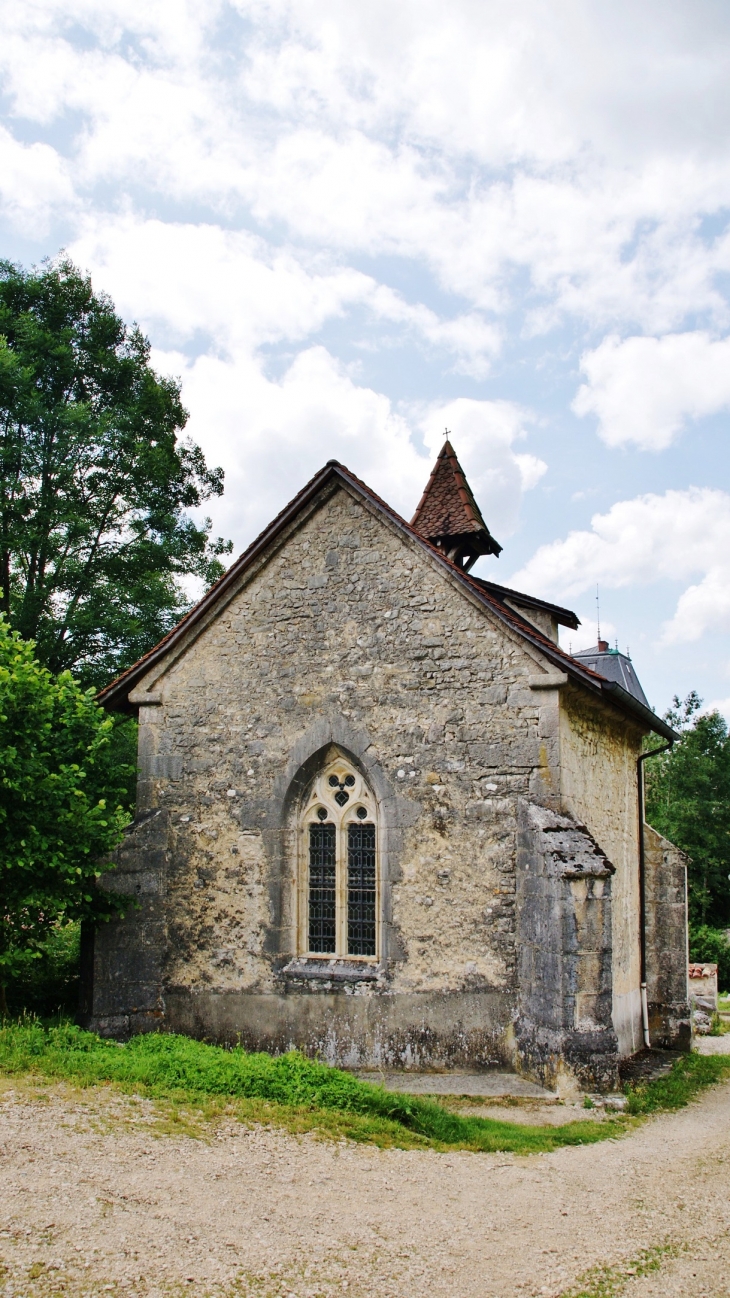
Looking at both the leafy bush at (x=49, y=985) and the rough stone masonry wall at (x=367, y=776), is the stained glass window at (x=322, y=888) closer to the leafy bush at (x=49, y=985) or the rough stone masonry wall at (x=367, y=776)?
the rough stone masonry wall at (x=367, y=776)

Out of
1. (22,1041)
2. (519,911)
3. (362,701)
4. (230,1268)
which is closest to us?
(230,1268)

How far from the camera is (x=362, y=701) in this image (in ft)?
35.9

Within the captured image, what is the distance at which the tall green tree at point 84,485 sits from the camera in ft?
60.2

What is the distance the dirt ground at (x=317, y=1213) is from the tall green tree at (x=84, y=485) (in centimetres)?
A: 1196

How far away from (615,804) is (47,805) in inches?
288

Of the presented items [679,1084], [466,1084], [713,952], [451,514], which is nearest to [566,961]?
[466,1084]

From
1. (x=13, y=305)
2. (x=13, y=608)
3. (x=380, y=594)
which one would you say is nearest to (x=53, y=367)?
(x=13, y=305)

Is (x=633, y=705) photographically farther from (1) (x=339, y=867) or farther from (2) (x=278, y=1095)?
(2) (x=278, y=1095)

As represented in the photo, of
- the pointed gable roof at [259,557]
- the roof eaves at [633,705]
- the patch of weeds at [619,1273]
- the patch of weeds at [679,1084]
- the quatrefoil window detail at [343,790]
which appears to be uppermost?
the pointed gable roof at [259,557]

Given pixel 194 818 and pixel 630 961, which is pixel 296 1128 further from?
pixel 630 961

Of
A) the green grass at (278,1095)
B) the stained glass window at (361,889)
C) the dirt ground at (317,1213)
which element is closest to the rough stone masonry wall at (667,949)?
the green grass at (278,1095)

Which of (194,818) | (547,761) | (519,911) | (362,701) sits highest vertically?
(362,701)

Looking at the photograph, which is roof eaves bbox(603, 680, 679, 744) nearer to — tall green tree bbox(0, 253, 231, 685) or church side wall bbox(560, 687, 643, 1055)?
church side wall bbox(560, 687, 643, 1055)

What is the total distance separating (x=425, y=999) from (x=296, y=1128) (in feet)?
9.80
